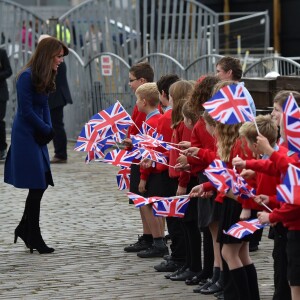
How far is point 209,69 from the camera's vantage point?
17859 mm

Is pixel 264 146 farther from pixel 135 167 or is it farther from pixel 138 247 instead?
pixel 138 247

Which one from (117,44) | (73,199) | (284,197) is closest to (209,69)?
(117,44)

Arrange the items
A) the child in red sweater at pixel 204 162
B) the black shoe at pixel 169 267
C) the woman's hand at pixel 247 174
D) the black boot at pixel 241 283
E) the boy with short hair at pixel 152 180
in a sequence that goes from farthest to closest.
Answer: the boy with short hair at pixel 152 180
the black shoe at pixel 169 267
the child in red sweater at pixel 204 162
the black boot at pixel 241 283
the woman's hand at pixel 247 174

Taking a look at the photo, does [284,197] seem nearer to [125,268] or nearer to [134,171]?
[125,268]

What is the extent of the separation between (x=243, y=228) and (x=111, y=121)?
8.39 feet

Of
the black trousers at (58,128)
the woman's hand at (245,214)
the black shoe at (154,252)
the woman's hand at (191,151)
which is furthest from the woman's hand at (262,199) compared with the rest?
the black trousers at (58,128)

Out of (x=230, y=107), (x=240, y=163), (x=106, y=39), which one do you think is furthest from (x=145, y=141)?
(x=106, y=39)

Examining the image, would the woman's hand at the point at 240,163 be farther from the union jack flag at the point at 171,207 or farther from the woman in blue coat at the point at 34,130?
the woman in blue coat at the point at 34,130

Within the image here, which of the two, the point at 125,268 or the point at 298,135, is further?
the point at 125,268

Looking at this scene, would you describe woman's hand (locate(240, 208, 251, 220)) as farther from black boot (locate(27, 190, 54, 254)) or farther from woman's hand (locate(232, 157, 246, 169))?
black boot (locate(27, 190, 54, 254))

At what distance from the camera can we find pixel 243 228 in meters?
6.90

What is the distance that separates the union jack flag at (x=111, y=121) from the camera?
30.1ft

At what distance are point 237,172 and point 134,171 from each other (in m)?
2.88

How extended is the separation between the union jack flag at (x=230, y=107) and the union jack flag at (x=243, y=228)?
0.64 metres
